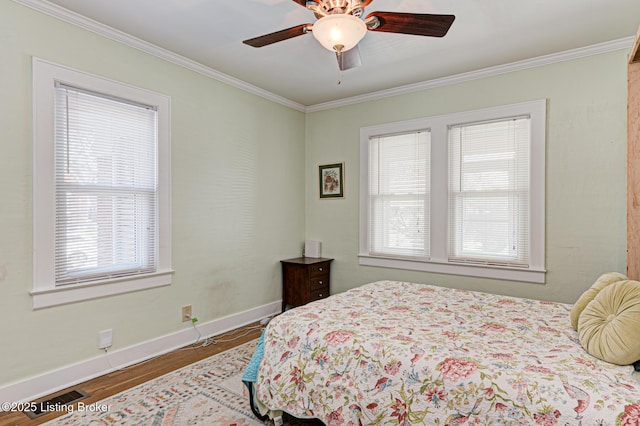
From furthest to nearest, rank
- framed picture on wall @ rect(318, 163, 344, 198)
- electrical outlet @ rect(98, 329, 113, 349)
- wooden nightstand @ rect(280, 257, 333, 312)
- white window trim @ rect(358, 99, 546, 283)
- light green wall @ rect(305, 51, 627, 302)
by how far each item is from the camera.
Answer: framed picture on wall @ rect(318, 163, 344, 198)
wooden nightstand @ rect(280, 257, 333, 312)
white window trim @ rect(358, 99, 546, 283)
light green wall @ rect(305, 51, 627, 302)
electrical outlet @ rect(98, 329, 113, 349)

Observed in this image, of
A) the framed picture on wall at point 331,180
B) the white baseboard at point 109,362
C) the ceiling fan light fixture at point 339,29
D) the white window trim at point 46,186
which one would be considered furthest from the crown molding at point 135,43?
the white baseboard at point 109,362

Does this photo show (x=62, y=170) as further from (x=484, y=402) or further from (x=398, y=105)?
(x=398, y=105)

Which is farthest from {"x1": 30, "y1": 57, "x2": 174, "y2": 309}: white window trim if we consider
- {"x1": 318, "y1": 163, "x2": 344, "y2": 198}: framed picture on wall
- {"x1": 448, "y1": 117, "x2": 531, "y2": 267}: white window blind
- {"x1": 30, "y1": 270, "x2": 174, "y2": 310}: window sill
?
{"x1": 448, "y1": 117, "x2": 531, "y2": 267}: white window blind

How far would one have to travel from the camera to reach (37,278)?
241 cm

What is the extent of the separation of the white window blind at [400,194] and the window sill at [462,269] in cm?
9

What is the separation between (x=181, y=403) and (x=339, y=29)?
7.86 ft

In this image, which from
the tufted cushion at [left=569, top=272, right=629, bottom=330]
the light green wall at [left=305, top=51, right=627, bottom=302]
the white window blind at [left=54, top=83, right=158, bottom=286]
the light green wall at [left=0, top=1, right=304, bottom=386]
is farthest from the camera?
the light green wall at [left=305, top=51, right=627, bottom=302]

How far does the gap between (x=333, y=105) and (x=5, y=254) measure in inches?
137

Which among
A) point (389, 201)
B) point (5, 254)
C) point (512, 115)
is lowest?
point (5, 254)

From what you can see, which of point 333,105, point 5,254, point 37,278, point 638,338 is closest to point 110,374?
point 37,278

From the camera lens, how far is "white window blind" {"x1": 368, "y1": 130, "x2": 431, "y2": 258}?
12.8 feet

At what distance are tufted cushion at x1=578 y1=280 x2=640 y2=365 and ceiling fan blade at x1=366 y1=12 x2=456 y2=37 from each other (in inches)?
60.6

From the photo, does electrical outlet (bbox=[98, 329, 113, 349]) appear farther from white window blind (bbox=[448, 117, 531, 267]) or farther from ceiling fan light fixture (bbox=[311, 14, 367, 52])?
white window blind (bbox=[448, 117, 531, 267])

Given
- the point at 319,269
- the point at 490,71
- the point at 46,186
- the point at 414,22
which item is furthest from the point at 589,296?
the point at 46,186
